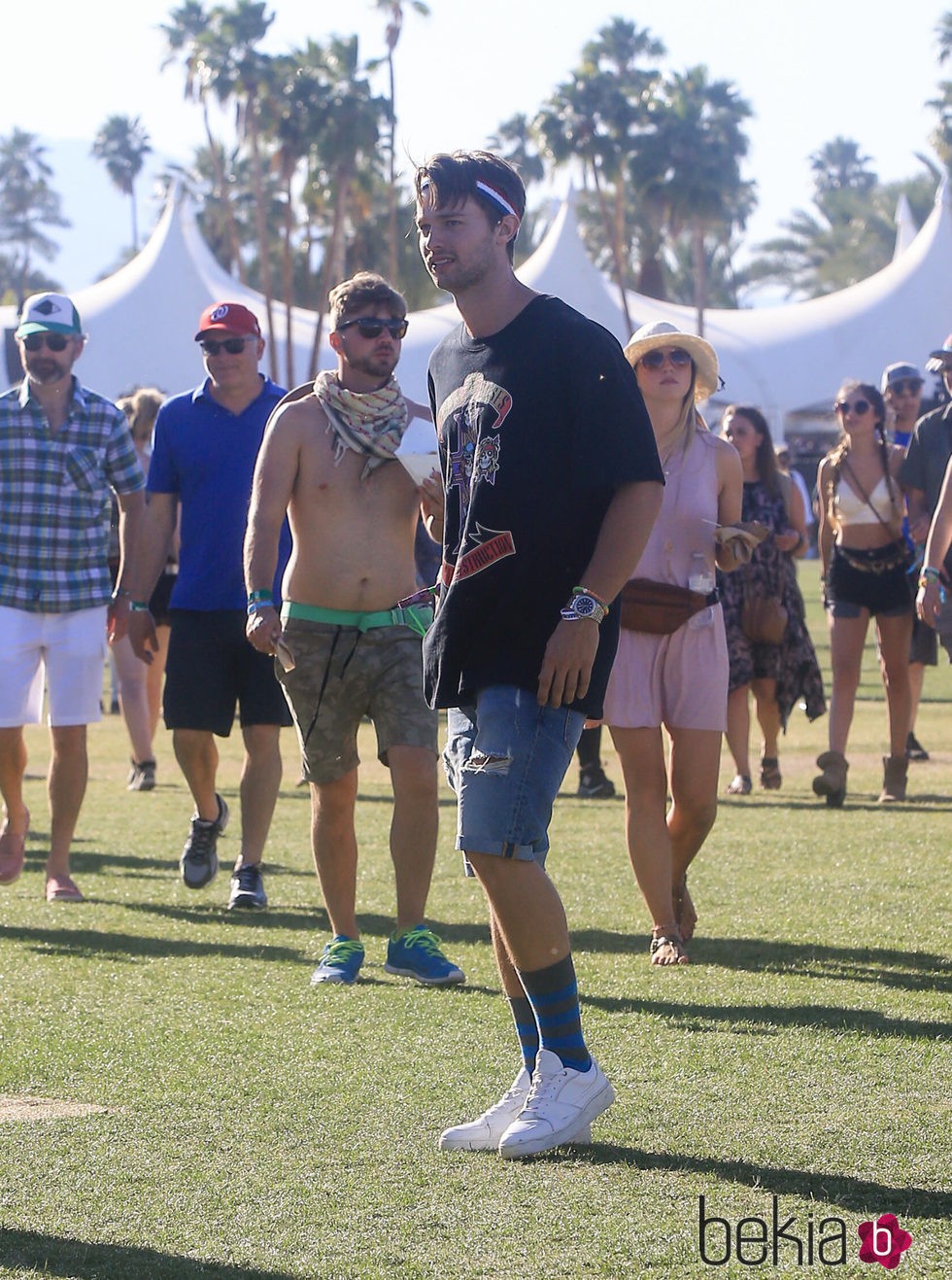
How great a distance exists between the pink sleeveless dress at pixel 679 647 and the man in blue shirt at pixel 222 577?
1801 mm

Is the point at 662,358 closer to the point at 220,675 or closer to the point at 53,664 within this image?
the point at 220,675

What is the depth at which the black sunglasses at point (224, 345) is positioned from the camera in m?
7.54

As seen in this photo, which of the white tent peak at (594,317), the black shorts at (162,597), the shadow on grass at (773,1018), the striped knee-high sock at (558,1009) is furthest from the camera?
the white tent peak at (594,317)

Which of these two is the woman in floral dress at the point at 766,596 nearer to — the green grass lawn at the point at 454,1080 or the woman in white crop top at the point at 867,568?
the woman in white crop top at the point at 867,568

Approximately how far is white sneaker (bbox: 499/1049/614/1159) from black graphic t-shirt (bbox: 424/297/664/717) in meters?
0.81

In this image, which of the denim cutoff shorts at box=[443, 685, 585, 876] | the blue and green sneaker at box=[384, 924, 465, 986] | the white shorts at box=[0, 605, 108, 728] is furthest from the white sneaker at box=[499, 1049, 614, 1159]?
the white shorts at box=[0, 605, 108, 728]

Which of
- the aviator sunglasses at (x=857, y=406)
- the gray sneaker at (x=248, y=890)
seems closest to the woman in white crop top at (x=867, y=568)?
the aviator sunglasses at (x=857, y=406)

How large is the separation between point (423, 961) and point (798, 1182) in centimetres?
232

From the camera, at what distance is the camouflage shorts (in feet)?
20.5

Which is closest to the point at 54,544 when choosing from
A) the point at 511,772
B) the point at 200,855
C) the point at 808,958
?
the point at 200,855

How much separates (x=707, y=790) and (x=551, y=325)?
2.48 metres

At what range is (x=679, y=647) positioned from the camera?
20.8ft

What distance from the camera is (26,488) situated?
298 inches

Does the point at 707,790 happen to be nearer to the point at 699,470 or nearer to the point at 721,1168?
the point at 699,470
